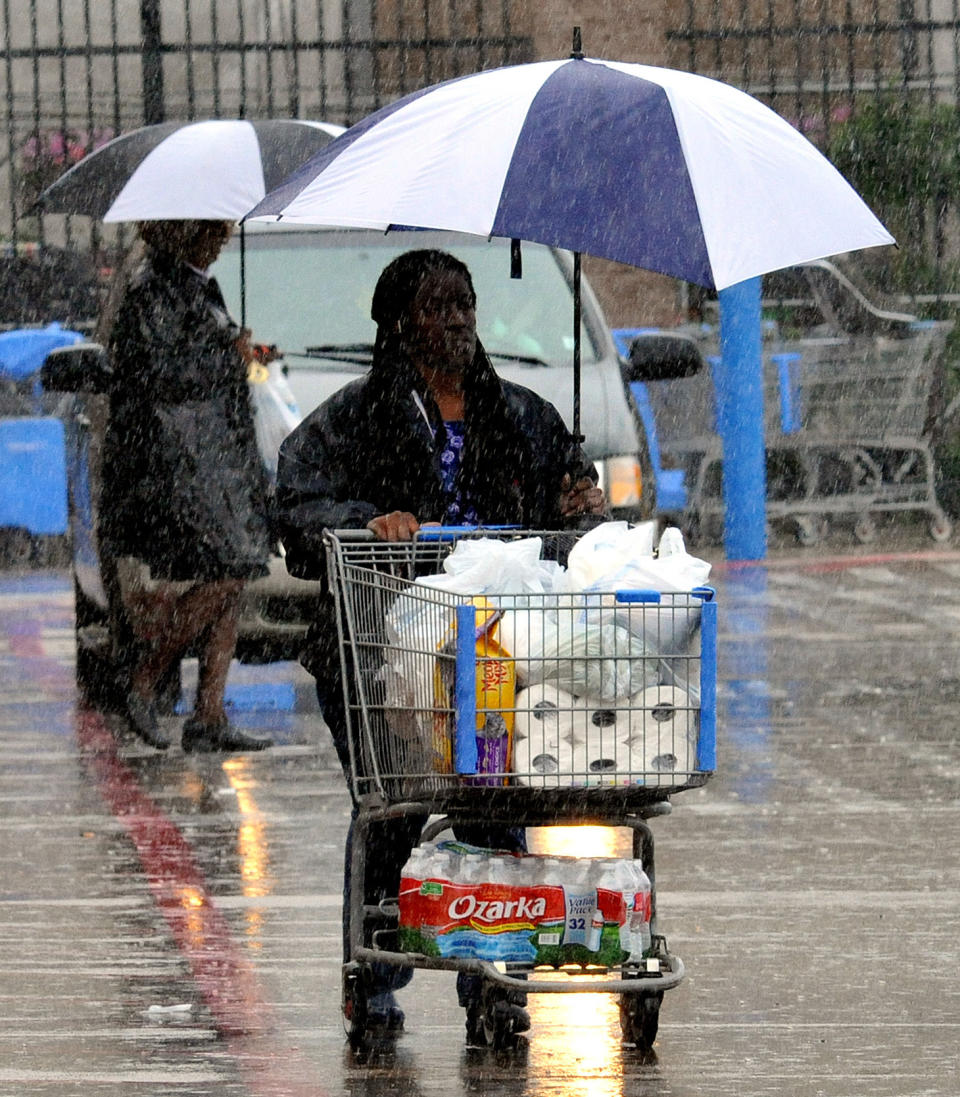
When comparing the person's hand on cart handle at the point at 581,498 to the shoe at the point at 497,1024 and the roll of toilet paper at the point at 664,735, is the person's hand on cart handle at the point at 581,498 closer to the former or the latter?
the roll of toilet paper at the point at 664,735

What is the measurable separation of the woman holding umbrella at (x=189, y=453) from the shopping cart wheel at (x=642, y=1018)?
4040mm

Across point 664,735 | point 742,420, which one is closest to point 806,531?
point 742,420

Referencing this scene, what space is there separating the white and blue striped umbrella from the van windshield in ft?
16.2

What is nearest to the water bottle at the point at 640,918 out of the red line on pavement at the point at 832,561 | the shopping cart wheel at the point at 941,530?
the red line on pavement at the point at 832,561

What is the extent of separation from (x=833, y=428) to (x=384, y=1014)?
37.1 ft

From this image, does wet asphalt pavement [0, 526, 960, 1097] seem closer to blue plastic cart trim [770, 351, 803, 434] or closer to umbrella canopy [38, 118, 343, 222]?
umbrella canopy [38, 118, 343, 222]

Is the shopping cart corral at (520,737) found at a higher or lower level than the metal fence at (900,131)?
lower

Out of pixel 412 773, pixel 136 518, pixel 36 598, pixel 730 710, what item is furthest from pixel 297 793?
pixel 36 598

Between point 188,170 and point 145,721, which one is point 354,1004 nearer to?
point 145,721

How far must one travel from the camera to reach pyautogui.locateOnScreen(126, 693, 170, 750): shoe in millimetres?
8914

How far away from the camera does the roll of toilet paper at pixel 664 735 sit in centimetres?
445

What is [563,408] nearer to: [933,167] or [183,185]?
[183,185]

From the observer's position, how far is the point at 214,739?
882cm

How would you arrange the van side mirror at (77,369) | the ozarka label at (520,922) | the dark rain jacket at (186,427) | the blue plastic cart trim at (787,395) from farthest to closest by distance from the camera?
1. the blue plastic cart trim at (787,395)
2. the van side mirror at (77,369)
3. the dark rain jacket at (186,427)
4. the ozarka label at (520,922)
